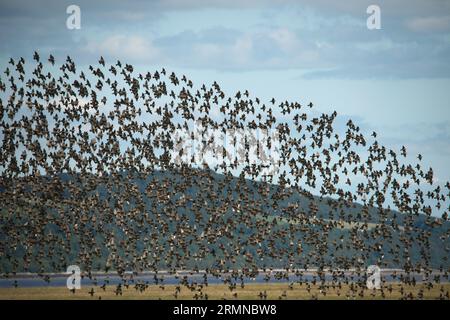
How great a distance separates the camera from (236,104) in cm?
17950

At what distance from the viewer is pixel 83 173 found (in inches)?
7382
